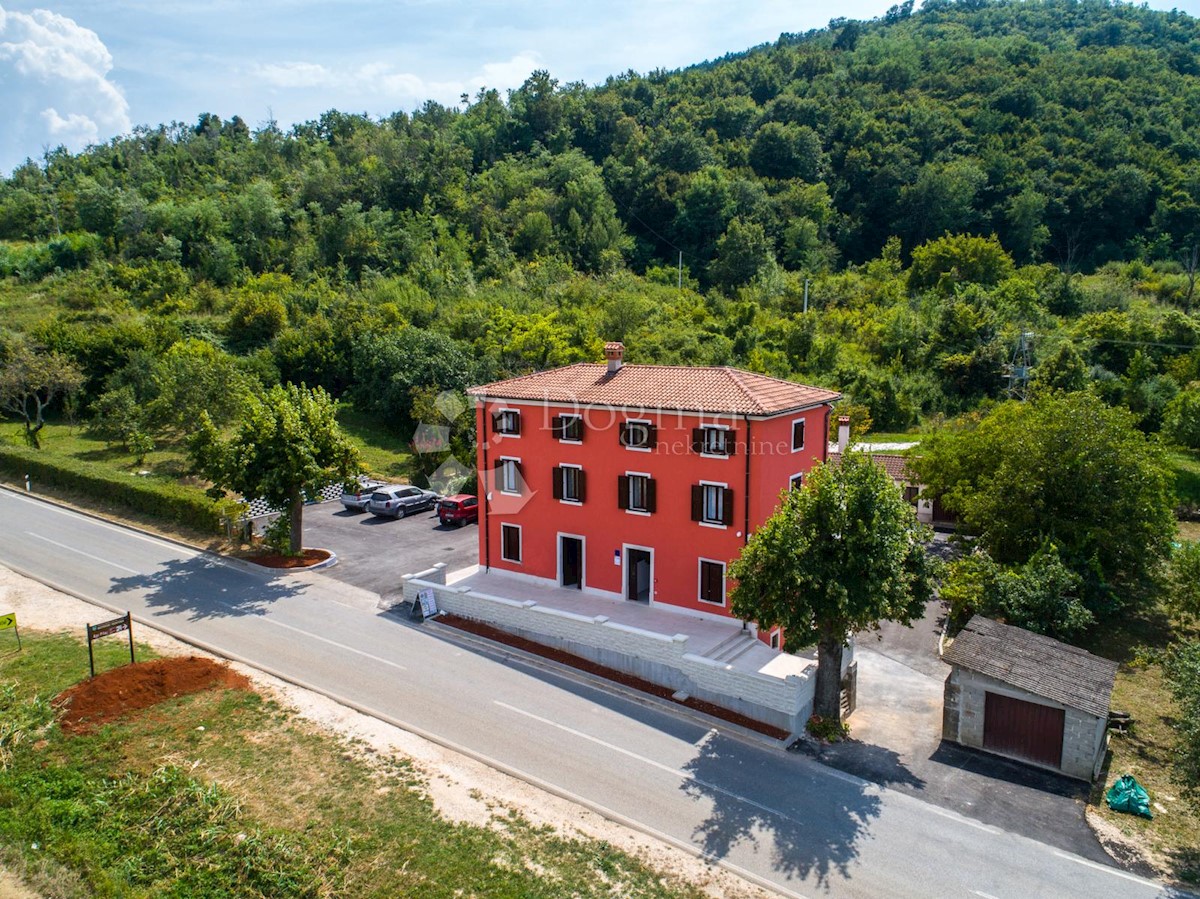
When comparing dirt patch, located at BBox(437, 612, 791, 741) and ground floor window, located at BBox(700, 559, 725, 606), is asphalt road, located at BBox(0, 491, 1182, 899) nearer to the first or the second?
dirt patch, located at BBox(437, 612, 791, 741)

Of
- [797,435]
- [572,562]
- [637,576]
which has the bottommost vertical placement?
[637,576]

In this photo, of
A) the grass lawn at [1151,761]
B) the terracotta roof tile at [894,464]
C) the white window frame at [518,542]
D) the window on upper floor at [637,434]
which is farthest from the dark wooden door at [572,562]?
the terracotta roof tile at [894,464]

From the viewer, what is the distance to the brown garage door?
58.5 ft

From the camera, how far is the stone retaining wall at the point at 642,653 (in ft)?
62.5

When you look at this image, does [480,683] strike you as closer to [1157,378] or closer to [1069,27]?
[1157,378]

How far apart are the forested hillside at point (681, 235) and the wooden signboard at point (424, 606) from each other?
70.4ft

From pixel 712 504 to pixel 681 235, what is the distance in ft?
216

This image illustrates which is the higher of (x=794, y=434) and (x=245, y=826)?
(x=794, y=434)

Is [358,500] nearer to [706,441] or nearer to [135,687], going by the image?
[135,687]

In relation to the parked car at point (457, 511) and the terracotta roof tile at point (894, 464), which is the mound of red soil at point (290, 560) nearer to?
the parked car at point (457, 511)

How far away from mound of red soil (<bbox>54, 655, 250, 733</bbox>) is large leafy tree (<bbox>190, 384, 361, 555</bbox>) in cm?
802

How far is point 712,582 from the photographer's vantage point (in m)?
22.8

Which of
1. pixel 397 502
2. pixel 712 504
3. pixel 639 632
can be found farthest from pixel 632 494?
pixel 397 502

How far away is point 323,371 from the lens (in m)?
53.1
